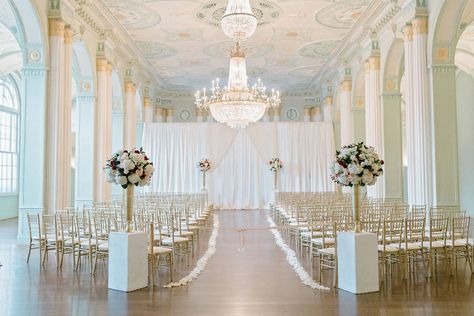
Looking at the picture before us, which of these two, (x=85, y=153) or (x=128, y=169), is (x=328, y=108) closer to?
(x=85, y=153)

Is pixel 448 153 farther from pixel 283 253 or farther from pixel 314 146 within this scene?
pixel 314 146

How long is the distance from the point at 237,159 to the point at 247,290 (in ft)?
51.6

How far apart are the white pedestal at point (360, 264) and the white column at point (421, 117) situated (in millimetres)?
5469

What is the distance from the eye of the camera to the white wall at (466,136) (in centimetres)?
1691

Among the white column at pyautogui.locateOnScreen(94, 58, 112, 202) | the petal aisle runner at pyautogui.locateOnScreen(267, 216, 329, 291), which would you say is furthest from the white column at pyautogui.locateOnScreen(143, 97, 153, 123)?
the petal aisle runner at pyautogui.locateOnScreen(267, 216, 329, 291)

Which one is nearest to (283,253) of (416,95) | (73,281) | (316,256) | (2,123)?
(316,256)

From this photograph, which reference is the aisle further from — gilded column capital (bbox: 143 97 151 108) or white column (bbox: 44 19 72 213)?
gilded column capital (bbox: 143 97 151 108)

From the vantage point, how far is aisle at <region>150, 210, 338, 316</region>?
5320 millimetres

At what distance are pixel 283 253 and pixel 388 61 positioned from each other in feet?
26.0

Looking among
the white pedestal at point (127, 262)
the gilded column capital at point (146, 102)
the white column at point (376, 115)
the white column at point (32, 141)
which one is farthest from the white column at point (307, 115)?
the white pedestal at point (127, 262)

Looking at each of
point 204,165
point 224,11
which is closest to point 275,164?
point 204,165

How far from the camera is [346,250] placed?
6.21 metres

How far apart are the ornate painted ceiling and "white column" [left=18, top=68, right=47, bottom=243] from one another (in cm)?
362

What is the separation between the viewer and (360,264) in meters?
6.02
